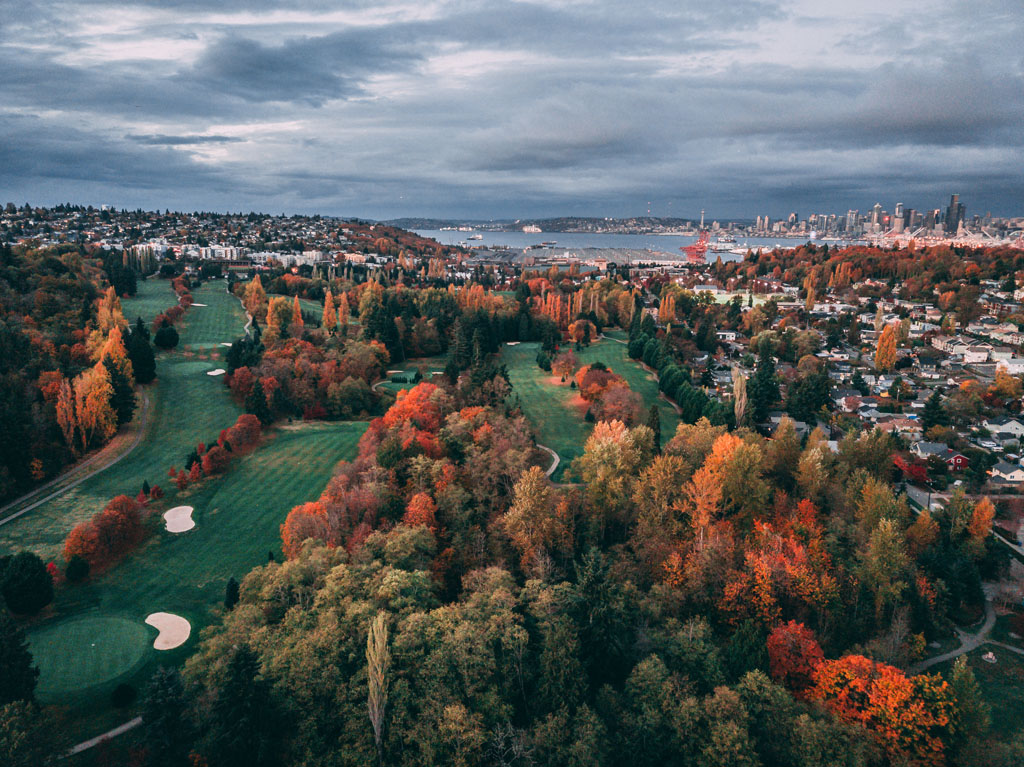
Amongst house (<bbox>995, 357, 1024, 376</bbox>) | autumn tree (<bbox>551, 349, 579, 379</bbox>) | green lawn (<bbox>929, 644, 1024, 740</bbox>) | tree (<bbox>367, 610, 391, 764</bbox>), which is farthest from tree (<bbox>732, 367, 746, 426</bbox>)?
house (<bbox>995, 357, 1024, 376</bbox>)

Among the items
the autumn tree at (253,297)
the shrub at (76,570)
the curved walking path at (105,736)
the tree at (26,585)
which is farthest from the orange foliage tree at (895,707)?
the autumn tree at (253,297)

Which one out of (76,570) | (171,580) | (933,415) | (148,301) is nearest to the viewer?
(76,570)

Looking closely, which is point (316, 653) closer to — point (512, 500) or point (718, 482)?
point (512, 500)

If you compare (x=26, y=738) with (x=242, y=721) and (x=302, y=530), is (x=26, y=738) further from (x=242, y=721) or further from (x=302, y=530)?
(x=302, y=530)

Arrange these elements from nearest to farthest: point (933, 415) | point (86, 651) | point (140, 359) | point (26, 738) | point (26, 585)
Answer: point (26, 738), point (86, 651), point (26, 585), point (933, 415), point (140, 359)

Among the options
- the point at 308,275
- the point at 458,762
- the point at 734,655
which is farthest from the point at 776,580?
the point at 308,275

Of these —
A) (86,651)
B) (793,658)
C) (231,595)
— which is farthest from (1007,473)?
(86,651)

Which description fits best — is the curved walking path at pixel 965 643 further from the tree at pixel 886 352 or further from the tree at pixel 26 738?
the tree at pixel 886 352
